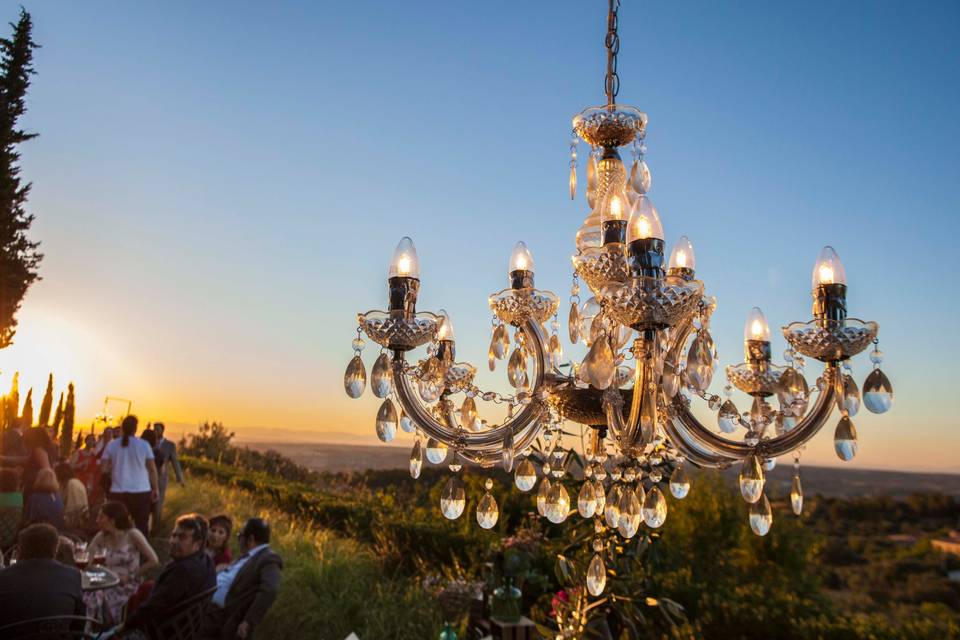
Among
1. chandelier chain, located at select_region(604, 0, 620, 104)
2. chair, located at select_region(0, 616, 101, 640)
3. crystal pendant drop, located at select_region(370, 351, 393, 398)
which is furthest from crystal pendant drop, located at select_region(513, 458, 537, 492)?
chair, located at select_region(0, 616, 101, 640)

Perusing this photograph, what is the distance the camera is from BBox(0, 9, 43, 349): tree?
11414 mm

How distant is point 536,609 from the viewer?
15.3 feet

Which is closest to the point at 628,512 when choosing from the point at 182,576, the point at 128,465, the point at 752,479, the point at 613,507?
the point at 613,507

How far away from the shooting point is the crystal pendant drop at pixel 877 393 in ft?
3.48

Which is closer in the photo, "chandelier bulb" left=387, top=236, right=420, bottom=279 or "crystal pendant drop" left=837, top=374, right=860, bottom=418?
"crystal pendant drop" left=837, top=374, right=860, bottom=418

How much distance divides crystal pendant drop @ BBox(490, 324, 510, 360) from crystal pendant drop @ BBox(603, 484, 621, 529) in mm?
518

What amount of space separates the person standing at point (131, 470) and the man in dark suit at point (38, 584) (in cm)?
291

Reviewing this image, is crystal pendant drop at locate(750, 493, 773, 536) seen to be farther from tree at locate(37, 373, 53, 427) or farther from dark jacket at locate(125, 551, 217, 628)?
tree at locate(37, 373, 53, 427)

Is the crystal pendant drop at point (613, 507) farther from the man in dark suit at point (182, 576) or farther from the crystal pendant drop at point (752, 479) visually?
the man in dark suit at point (182, 576)

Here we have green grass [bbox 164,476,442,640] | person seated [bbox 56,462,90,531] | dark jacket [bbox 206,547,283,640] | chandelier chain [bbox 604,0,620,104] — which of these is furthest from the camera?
person seated [bbox 56,462,90,531]

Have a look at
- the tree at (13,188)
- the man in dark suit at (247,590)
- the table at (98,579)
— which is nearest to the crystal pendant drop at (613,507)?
the man in dark suit at (247,590)

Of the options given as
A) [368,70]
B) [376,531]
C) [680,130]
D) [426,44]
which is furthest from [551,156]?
[376,531]

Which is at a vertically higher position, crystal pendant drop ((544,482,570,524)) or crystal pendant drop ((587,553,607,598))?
crystal pendant drop ((544,482,570,524))

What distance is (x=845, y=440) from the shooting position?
1.13m
